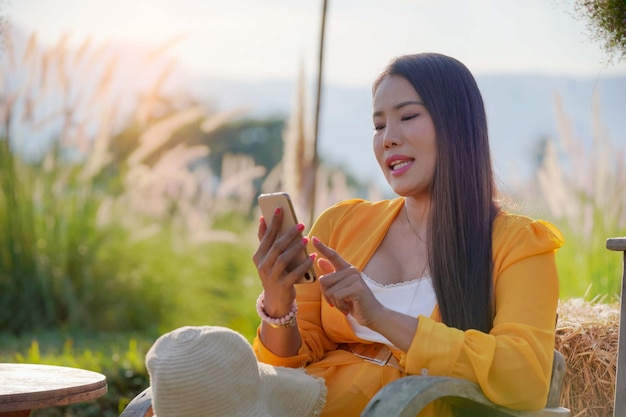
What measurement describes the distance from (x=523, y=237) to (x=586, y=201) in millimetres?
2948

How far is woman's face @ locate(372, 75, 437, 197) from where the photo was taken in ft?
7.77

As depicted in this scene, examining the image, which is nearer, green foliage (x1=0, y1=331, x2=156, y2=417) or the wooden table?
the wooden table

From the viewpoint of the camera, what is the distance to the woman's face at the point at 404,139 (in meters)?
2.37

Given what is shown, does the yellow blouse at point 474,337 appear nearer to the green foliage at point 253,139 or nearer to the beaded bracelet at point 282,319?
the beaded bracelet at point 282,319

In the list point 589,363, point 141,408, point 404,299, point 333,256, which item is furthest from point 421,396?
point 589,363

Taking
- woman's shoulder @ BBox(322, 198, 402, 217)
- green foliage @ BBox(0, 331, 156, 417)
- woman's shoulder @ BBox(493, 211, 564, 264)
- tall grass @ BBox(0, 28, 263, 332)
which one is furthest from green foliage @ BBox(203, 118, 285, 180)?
woman's shoulder @ BBox(493, 211, 564, 264)

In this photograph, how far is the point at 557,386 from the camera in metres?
2.20

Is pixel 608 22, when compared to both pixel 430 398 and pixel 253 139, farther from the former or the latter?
pixel 253 139

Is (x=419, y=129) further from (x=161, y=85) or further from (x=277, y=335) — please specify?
(x=161, y=85)

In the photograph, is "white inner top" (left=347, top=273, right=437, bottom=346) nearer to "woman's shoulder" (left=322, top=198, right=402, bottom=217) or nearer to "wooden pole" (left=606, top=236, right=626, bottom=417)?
"woman's shoulder" (left=322, top=198, right=402, bottom=217)

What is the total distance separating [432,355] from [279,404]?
0.37m

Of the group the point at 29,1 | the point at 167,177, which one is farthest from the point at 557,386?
the point at 29,1

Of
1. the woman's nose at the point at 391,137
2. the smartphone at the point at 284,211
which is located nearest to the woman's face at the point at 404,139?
the woman's nose at the point at 391,137

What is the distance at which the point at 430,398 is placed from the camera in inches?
74.9
